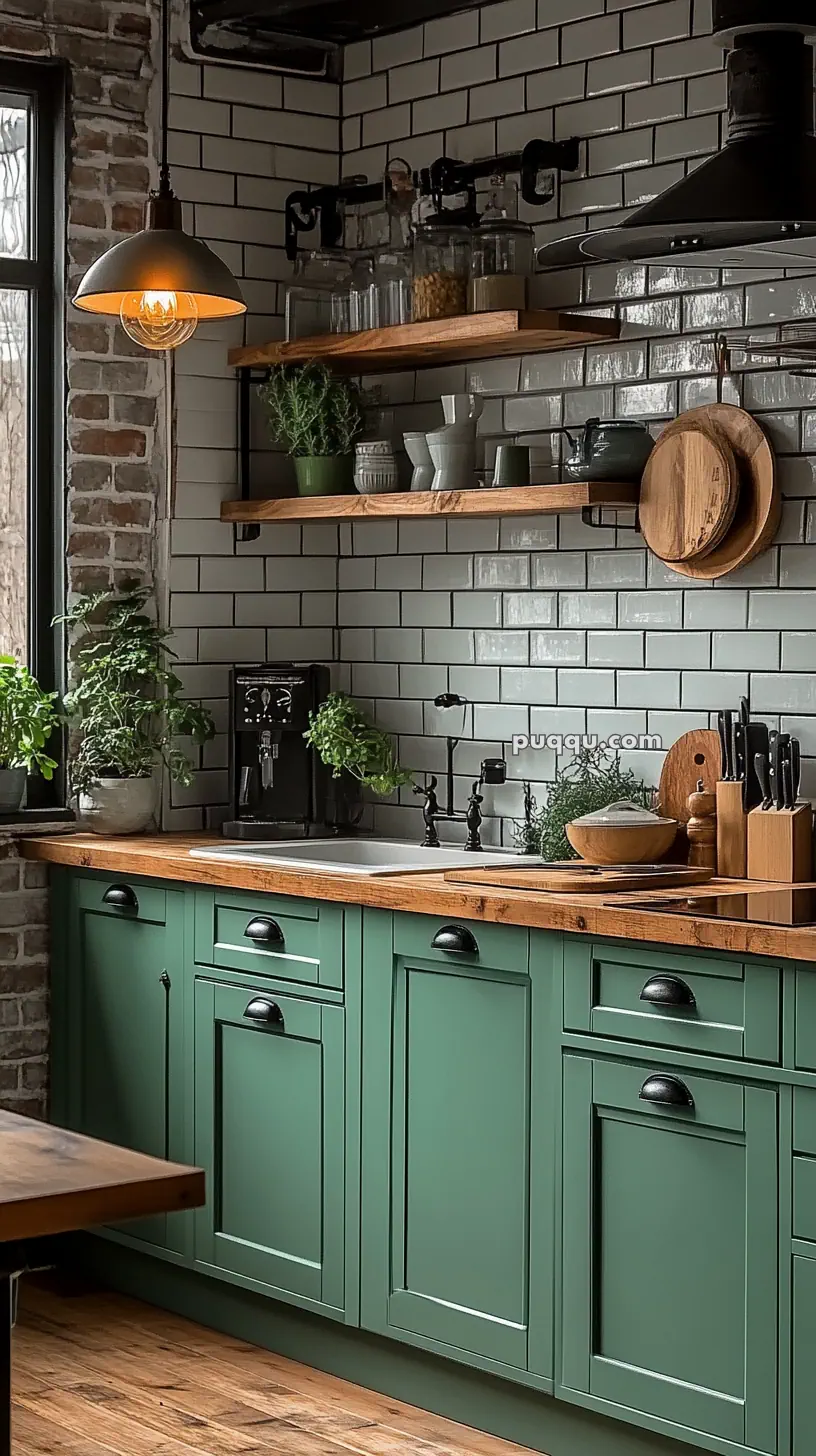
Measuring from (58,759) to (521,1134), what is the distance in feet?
6.14

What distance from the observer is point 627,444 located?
446 centimetres

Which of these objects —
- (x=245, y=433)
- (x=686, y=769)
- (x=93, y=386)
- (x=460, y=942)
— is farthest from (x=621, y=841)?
(x=93, y=386)

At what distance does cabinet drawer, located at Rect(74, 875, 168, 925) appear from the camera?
4820 millimetres

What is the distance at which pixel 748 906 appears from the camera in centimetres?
361

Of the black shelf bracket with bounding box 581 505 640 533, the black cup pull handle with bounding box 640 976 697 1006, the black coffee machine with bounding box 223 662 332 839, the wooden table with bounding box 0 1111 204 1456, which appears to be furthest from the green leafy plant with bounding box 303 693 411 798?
the wooden table with bounding box 0 1111 204 1456

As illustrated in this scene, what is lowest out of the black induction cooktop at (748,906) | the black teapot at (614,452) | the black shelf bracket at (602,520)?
the black induction cooktop at (748,906)

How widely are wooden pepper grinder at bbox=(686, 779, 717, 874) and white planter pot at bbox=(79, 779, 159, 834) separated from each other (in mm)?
1549

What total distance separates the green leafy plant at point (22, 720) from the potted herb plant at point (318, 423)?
0.86 metres

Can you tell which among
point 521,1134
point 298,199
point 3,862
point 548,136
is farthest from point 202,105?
point 521,1134

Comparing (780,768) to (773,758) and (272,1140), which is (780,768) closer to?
(773,758)

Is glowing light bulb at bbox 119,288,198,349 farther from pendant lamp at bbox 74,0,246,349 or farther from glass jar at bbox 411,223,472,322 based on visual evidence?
glass jar at bbox 411,223,472,322

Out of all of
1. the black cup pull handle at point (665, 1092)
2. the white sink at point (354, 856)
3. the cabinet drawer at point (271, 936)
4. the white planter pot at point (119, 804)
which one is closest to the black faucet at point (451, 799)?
the white sink at point (354, 856)

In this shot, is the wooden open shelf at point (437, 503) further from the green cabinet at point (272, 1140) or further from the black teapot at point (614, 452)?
the green cabinet at point (272, 1140)

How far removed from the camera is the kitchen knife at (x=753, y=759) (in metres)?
4.21
